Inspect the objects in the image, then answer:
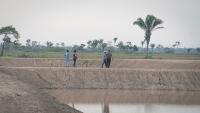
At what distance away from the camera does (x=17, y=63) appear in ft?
170

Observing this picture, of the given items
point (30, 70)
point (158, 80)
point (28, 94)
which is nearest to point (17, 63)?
point (30, 70)

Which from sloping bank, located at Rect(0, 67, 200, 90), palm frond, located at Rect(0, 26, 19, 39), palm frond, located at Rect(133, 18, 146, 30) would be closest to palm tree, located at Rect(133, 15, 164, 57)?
palm frond, located at Rect(133, 18, 146, 30)

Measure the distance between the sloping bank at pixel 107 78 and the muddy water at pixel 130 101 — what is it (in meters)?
1.83

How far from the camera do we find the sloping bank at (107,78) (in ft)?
132

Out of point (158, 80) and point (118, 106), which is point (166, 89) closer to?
point (158, 80)

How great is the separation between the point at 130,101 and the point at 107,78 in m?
8.12

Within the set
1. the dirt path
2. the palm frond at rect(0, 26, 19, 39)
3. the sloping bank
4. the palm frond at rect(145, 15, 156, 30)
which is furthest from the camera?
the palm frond at rect(0, 26, 19, 39)

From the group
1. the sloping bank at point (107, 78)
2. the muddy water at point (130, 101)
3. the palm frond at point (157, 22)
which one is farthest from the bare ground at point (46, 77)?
the palm frond at point (157, 22)

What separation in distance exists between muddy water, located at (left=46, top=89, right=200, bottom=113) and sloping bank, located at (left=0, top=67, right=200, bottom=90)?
1.83m

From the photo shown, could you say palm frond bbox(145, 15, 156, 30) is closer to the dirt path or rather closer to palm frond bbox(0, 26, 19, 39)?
palm frond bbox(0, 26, 19, 39)

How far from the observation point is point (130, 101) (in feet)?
111

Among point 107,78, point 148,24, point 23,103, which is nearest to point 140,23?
point 148,24

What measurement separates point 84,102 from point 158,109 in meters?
4.93

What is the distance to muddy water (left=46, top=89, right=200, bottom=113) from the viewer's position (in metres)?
29.3
